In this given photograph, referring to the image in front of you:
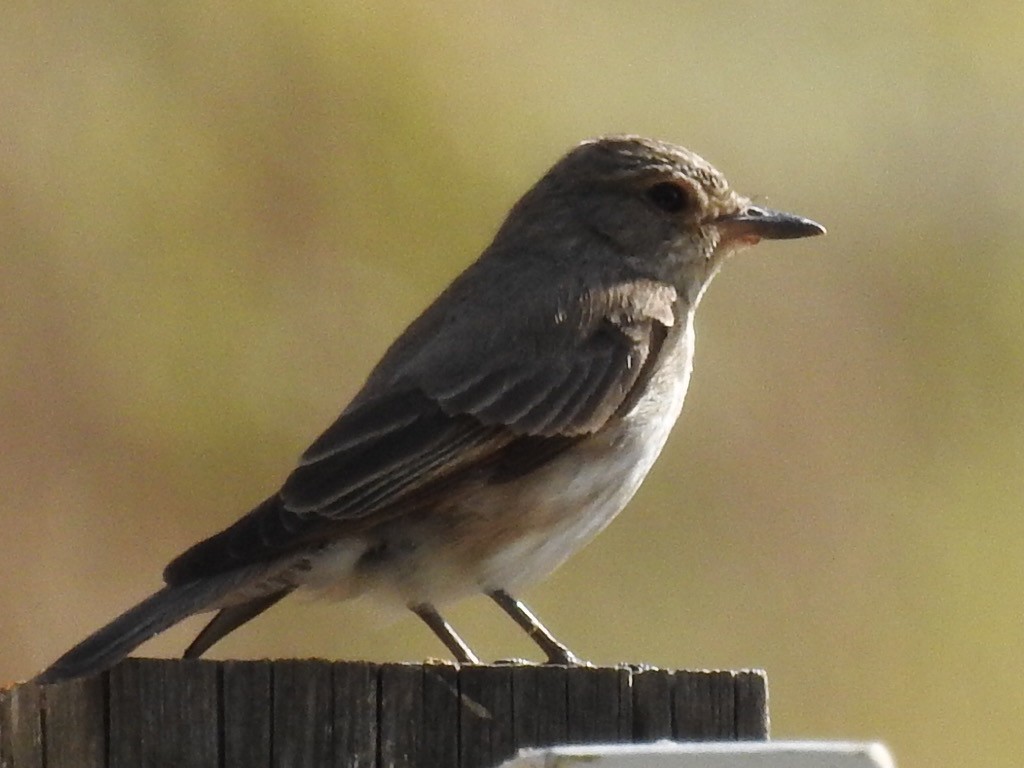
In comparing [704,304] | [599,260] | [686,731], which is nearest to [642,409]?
[599,260]

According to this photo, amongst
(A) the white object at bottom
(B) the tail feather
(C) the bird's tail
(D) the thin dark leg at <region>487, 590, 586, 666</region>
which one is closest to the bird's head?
(D) the thin dark leg at <region>487, 590, 586, 666</region>

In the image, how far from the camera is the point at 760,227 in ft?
25.9

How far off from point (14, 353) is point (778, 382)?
3705 mm

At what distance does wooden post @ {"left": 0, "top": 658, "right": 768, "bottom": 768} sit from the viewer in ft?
15.4

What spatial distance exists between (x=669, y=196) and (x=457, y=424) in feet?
4.89

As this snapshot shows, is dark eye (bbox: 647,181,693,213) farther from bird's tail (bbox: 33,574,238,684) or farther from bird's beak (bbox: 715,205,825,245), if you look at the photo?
bird's tail (bbox: 33,574,238,684)

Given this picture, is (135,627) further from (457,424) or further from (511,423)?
(511,423)

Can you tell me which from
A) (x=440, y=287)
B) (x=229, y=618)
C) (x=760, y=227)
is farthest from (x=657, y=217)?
(x=440, y=287)

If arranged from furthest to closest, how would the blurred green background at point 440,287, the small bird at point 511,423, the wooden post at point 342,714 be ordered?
the blurred green background at point 440,287, the small bird at point 511,423, the wooden post at point 342,714

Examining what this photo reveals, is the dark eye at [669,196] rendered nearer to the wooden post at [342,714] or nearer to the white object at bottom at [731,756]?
the wooden post at [342,714]

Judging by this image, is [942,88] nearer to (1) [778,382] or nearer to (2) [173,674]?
(1) [778,382]

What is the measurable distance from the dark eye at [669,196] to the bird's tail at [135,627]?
2.50m

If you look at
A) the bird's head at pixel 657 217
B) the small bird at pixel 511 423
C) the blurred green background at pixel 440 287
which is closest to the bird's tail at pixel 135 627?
the small bird at pixel 511 423

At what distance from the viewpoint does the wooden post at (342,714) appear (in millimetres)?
4680
